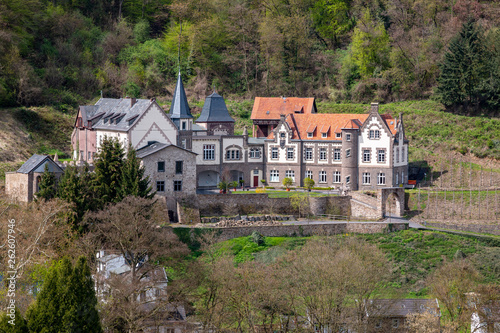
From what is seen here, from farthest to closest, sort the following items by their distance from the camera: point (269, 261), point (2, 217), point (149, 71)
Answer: point (149, 71), point (269, 261), point (2, 217)

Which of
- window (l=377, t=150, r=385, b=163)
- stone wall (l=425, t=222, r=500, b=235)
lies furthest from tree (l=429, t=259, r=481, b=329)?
window (l=377, t=150, r=385, b=163)

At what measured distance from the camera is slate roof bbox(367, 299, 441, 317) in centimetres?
4531

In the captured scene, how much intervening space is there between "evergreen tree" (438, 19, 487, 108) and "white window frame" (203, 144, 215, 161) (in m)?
22.6

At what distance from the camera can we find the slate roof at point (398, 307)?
4531cm

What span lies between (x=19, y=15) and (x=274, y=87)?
26888mm

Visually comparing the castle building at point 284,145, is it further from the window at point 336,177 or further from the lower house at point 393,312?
the lower house at point 393,312

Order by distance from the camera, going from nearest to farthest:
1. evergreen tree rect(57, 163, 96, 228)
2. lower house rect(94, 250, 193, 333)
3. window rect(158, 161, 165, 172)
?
lower house rect(94, 250, 193, 333) < evergreen tree rect(57, 163, 96, 228) < window rect(158, 161, 165, 172)

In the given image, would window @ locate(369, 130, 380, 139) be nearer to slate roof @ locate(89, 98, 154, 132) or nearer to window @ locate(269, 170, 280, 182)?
window @ locate(269, 170, 280, 182)

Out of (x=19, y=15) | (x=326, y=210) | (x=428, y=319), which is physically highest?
(x=19, y=15)

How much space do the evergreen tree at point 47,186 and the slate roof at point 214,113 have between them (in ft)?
61.9

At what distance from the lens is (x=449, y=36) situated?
86.6 meters

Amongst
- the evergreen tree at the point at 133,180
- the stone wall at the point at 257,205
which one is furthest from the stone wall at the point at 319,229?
the evergreen tree at the point at 133,180

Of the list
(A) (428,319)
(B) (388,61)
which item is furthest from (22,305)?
(B) (388,61)

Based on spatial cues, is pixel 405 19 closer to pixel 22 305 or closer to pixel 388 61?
pixel 388 61
